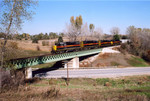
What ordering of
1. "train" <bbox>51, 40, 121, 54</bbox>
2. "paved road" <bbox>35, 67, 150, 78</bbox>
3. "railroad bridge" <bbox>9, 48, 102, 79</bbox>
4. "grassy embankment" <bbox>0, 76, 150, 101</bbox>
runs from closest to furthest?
"grassy embankment" <bbox>0, 76, 150, 101</bbox>
"railroad bridge" <bbox>9, 48, 102, 79</bbox>
"paved road" <bbox>35, 67, 150, 78</bbox>
"train" <bbox>51, 40, 121, 54</bbox>

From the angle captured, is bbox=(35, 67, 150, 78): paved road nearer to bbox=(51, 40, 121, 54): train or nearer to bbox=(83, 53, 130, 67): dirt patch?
bbox=(51, 40, 121, 54): train

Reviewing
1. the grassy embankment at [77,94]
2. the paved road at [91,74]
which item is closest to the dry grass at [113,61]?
the paved road at [91,74]

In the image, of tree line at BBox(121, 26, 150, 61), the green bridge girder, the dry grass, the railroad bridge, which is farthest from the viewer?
tree line at BBox(121, 26, 150, 61)

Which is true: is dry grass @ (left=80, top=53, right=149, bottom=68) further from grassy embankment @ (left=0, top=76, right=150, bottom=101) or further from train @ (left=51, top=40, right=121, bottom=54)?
→ grassy embankment @ (left=0, top=76, right=150, bottom=101)

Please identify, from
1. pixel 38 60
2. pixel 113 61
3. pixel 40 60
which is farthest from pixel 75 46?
pixel 38 60

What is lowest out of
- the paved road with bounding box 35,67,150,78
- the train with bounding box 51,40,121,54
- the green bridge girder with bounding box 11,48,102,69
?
the paved road with bounding box 35,67,150,78

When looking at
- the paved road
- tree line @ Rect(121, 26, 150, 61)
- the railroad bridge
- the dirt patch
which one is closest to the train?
the railroad bridge

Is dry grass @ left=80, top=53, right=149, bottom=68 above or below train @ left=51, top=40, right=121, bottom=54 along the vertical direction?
below

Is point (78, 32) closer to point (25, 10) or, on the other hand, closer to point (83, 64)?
point (83, 64)

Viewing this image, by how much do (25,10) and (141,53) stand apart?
59015mm

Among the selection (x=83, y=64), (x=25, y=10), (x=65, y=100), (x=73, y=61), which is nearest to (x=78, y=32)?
(x=83, y=64)

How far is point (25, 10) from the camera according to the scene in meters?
16.0

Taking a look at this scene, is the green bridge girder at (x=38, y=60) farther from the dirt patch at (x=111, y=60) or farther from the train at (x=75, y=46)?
the dirt patch at (x=111, y=60)

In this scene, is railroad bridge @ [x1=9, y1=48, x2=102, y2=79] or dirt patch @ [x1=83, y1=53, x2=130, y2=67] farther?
dirt patch @ [x1=83, y1=53, x2=130, y2=67]
